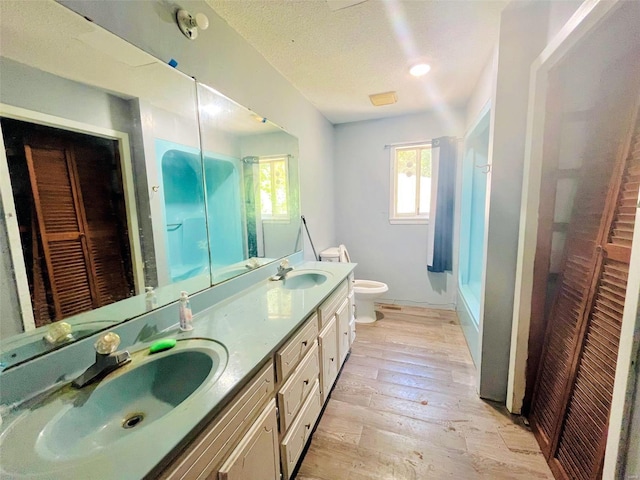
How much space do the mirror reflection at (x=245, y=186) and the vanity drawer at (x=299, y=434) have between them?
0.84 m

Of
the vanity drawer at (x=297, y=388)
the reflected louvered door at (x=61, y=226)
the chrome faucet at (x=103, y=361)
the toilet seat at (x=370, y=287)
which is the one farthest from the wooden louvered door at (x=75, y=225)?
the toilet seat at (x=370, y=287)

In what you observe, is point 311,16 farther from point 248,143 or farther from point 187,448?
point 187,448

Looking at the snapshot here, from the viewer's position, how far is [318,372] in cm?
151

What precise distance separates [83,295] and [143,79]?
908mm

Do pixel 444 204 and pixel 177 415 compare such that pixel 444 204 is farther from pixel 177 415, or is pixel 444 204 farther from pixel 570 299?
pixel 177 415

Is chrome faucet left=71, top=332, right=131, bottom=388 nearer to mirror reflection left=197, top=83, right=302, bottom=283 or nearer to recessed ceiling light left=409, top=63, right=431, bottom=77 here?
mirror reflection left=197, top=83, right=302, bottom=283

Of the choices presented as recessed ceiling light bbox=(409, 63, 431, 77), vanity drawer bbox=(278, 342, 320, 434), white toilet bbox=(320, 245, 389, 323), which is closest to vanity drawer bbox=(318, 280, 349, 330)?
vanity drawer bbox=(278, 342, 320, 434)

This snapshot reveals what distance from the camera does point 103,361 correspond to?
807mm

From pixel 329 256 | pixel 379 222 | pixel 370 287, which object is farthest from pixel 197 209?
pixel 379 222

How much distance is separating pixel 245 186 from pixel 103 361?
131 cm

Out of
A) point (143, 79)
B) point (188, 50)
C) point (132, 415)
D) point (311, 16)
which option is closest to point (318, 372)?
point (132, 415)

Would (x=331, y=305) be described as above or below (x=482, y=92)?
below

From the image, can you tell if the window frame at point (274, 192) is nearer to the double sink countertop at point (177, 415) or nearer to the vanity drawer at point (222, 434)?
the double sink countertop at point (177, 415)

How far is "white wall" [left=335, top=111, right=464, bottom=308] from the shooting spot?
312 cm
